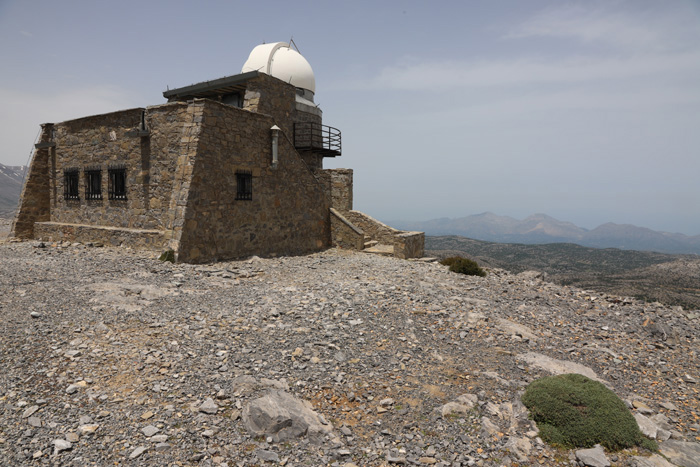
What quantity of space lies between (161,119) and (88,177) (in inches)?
243

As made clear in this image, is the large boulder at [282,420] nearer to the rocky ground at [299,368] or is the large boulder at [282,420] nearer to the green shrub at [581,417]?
the rocky ground at [299,368]

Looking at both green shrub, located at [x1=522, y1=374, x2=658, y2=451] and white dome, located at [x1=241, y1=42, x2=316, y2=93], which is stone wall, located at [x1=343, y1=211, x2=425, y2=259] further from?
green shrub, located at [x1=522, y1=374, x2=658, y2=451]

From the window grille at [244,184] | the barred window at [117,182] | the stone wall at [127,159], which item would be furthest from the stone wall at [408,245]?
the barred window at [117,182]

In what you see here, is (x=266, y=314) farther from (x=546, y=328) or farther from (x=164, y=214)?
(x=164, y=214)

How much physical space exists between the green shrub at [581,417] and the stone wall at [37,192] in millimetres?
24766

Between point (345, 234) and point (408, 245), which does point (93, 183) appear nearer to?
point (345, 234)

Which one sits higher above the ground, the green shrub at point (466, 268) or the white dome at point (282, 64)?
the white dome at point (282, 64)

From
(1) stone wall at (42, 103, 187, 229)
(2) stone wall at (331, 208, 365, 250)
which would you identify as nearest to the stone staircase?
(2) stone wall at (331, 208, 365, 250)

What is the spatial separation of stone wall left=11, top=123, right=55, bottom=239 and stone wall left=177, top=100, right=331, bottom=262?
11.9m

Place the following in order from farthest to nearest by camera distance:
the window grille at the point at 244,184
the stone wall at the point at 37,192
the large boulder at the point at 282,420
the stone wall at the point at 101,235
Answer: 1. the stone wall at the point at 37,192
2. the window grille at the point at 244,184
3. the stone wall at the point at 101,235
4. the large boulder at the point at 282,420

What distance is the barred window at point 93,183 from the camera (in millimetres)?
18891

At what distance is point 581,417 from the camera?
6344 mm

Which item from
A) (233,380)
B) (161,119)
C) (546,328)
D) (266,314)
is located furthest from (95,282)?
(546,328)

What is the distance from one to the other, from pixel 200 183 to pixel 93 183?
318 inches
